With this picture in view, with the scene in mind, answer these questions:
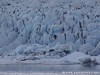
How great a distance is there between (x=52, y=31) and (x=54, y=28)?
200 millimetres

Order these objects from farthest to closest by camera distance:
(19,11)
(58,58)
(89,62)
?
(19,11) → (58,58) → (89,62)

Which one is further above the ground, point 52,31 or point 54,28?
point 54,28

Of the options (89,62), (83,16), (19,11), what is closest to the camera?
(89,62)

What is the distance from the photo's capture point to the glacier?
2306 cm

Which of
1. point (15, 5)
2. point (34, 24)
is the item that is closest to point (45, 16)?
point (34, 24)

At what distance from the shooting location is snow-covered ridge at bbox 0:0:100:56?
75.6 feet

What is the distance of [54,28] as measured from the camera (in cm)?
2436

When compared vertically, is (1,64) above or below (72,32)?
below

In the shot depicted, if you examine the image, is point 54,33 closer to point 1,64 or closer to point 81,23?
point 81,23

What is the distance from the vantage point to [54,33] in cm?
2436

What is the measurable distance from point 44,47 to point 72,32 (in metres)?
1.69

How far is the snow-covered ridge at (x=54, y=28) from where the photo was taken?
23047 mm

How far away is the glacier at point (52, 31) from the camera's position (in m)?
23.1

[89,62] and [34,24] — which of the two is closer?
[89,62]
